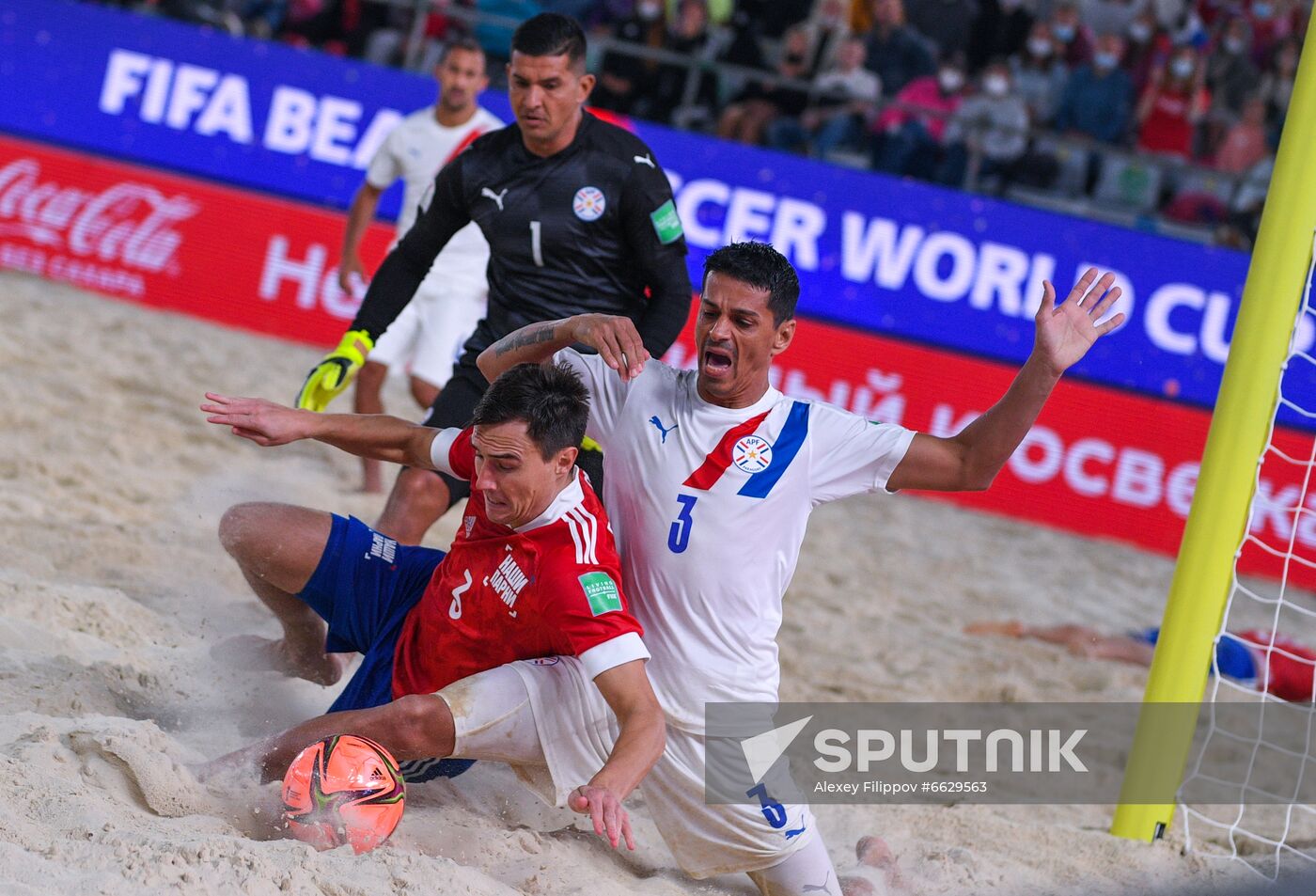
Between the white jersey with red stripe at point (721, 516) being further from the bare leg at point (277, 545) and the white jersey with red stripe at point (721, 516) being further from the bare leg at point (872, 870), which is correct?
the bare leg at point (277, 545)

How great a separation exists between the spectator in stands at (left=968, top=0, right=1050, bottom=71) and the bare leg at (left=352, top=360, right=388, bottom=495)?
6.38m

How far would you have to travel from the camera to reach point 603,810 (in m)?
2.94

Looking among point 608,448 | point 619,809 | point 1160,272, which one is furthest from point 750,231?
point 619,809

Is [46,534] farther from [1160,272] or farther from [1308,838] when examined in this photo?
[1160,272]

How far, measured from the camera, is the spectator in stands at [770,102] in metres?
10.1

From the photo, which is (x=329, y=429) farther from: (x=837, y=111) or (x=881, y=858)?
(x=837, y=111)

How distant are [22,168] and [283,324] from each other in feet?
7.08

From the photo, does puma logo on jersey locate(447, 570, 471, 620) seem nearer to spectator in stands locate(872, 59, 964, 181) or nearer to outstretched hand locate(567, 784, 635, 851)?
outstretched hand locate(567, 784, 635, 851)

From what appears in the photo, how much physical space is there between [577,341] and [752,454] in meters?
0.59

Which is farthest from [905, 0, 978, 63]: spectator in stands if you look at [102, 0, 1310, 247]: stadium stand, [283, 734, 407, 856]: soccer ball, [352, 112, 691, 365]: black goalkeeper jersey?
[283, 734, 407, 856]: soccer ball

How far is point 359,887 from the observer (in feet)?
9.64

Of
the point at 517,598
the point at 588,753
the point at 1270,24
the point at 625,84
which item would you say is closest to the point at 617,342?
the point at 517,598

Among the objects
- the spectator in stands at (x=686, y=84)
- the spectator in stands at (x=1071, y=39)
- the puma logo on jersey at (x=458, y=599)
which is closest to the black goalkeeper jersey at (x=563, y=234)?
the puma logo on jersey at (x=458, y=599)

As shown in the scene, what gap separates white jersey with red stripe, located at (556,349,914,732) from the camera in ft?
11.4
